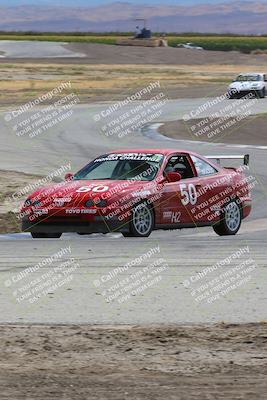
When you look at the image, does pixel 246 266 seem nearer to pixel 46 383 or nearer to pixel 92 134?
pixel 46 383

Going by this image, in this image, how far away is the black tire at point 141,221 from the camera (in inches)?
577

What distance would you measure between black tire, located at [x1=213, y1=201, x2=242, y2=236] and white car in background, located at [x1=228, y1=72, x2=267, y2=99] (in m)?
35.3

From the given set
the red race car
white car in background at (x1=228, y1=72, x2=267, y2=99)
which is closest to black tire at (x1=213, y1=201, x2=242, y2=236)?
the red race car

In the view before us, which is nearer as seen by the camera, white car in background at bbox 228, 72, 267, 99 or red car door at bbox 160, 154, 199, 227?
red car door at bbox 160, 154, 199, 227

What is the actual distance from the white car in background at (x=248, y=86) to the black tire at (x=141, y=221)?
120 ft

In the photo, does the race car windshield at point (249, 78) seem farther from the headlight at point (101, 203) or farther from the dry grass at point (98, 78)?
the headlight at point (101, 203)

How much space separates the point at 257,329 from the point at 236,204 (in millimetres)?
8055

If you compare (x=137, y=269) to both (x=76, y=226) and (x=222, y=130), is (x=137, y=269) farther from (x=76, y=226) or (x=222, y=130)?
(x=222, y=130)

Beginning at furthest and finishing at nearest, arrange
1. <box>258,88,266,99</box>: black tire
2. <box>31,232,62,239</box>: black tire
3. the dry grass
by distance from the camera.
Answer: the dry grass
<box>258,88,266,99</box>: black tire
<box>31,232,62,239</box>: black tire

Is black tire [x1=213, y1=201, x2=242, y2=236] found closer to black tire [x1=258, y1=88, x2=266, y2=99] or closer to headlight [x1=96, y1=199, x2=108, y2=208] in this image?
headlight [x1=96, y1=199, x2=108, y2=208]

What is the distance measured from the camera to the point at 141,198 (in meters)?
14.8

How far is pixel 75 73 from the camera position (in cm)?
7462

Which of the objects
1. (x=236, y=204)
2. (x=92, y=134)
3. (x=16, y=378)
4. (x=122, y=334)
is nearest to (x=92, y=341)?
(x=122, y=334)

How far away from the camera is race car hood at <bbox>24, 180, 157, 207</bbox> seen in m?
14.8
